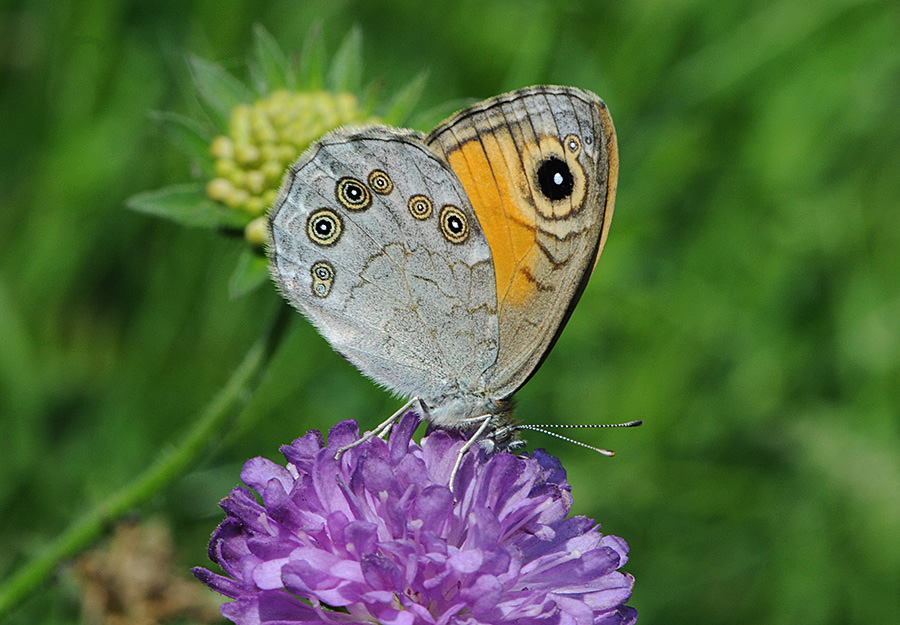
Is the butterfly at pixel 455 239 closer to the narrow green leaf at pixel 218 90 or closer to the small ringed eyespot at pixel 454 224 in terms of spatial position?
the small ringed eyespot at pixel 454 224

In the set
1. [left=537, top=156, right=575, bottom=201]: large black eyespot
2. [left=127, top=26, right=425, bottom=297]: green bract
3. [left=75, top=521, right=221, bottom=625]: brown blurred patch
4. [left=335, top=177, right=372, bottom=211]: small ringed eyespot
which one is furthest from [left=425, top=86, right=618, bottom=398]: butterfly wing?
[left=75, top=521, right=221, bottom=625]: brown blurred patch

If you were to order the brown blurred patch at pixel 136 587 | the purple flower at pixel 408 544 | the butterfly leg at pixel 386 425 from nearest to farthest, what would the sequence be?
the purple flower at pixel 408 544, the butterfly leg at pixel 386 425, the brown blurred patch at pixel 136 587

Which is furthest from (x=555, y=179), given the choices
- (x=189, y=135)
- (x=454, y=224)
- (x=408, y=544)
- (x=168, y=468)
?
(x=168, y=468)

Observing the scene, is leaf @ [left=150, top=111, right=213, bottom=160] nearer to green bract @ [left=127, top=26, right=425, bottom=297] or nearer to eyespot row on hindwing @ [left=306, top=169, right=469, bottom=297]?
green bract @ [left=127, top=26, right=425, bottom=297]

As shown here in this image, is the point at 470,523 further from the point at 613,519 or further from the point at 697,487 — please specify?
the point at 697,487

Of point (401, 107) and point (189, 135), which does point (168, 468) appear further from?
point (401, 107)

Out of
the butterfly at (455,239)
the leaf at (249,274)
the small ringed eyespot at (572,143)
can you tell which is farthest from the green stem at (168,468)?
the small ringed eyespot at (572,143)
